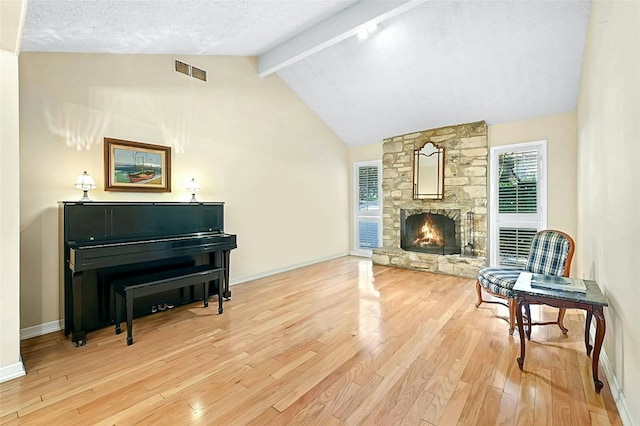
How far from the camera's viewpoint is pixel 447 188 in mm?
5617

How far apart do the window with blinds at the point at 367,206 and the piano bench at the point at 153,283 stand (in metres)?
4.18

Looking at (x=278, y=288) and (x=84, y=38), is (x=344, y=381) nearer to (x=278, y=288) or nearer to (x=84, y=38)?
(x=278, y=288)

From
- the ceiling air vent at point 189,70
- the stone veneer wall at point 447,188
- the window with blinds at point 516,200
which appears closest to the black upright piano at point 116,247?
the ceiling air vent at point 189,70

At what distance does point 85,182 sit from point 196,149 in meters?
1.44

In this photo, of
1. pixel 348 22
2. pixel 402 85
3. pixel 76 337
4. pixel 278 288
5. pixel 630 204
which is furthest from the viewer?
pixel 402 85

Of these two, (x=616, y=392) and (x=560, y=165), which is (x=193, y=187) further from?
(x=560, y=165)

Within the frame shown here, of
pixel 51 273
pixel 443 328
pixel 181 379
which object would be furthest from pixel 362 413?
pixel 51 273

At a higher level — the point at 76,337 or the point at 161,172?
the point at 161,172

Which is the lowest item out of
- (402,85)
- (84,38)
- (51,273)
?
(51,273)

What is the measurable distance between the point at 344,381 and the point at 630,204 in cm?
206

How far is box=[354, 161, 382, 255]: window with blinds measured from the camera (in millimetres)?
6840

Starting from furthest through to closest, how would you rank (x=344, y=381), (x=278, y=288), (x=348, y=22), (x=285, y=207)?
1. (x=285, y=207)
2. (x=278, y=288)
3. (x=348, y=22)
4. (x=344, y=381)

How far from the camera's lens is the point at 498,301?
3.80 m

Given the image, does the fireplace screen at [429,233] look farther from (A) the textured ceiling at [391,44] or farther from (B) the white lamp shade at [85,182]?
(B) the white lamp shade at [85,182]
